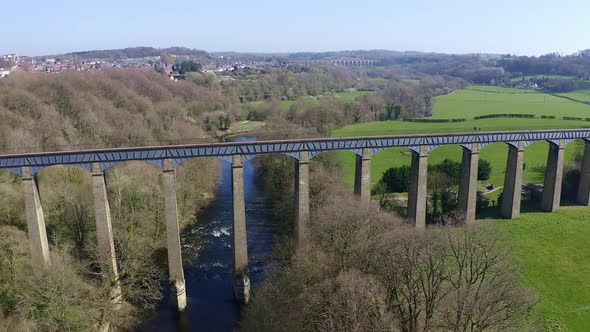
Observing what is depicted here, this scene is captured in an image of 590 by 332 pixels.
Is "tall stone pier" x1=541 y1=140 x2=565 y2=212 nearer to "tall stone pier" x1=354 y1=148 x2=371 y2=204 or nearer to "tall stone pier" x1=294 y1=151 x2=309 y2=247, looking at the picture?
"tall stone pier" x1=354 y1=148 x2=371 y2=204

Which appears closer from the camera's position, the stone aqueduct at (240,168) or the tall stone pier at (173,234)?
the stone aqueduct at (240,168)

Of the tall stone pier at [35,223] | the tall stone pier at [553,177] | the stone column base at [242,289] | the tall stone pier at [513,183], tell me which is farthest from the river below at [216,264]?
the tall stone pier at [553,177]

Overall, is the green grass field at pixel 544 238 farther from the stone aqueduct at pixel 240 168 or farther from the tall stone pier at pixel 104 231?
the tall stone pier at pixel 104 231

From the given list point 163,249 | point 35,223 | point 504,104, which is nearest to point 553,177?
point 163,249

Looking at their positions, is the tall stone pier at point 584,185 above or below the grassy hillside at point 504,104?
below

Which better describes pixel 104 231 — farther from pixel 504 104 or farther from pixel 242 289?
pixel 504 104

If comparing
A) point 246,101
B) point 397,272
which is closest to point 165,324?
point 397,272
